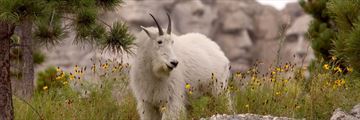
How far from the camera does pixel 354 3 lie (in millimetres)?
5625

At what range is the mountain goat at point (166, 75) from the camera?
22.4 ft

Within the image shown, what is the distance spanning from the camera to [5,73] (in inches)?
235

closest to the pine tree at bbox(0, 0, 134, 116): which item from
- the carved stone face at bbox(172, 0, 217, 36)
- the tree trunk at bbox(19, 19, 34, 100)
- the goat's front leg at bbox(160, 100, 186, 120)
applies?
the tree trunk at bbox(19, 19, 34, 100)

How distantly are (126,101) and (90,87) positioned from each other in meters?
0.78

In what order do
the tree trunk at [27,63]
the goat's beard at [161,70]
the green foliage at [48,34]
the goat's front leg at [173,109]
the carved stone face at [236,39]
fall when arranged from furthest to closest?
1. the carved stone face at [236,39]
2. the tree trunk at [27,63]
3. the green foliage at [48,34]
4. the goat's front leg at [173,109]
5. the goat's beard at [161,70]

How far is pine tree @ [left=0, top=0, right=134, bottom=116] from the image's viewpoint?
503cm

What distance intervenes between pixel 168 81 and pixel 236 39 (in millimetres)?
19771

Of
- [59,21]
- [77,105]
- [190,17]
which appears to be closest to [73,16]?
[59,21]

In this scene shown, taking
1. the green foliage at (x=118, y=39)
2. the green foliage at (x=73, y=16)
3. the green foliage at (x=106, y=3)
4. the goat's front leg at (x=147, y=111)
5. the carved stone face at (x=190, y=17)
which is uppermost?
the carved stone face at (x=190, y=17)

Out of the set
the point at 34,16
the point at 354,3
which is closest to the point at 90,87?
the point at 34,16

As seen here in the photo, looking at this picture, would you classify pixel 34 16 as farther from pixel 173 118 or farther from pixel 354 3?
pixel 354 3

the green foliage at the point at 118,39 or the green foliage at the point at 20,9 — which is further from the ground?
the green foliage at the point at 20,9

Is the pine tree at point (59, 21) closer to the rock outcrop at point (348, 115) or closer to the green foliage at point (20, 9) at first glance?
the green foliage at point (20, 9)

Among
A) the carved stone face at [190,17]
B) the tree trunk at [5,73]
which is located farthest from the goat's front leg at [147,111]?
the carved stone face at [190,17]
